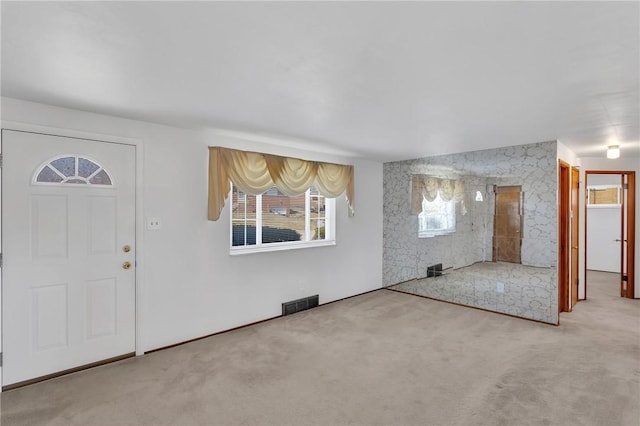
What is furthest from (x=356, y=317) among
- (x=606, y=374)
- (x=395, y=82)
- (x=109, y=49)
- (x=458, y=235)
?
(x=109, y=49)

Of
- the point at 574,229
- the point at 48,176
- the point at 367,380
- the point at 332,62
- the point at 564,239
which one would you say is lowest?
the point at 367,380

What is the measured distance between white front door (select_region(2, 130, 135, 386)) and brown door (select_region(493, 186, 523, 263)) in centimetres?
444

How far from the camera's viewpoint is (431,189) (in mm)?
5195

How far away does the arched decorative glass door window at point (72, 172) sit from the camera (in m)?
2.67

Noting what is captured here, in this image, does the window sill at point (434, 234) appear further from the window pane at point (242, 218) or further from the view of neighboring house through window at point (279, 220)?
the window pane at point (242, 218)

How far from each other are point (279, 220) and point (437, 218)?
A: 258 cm

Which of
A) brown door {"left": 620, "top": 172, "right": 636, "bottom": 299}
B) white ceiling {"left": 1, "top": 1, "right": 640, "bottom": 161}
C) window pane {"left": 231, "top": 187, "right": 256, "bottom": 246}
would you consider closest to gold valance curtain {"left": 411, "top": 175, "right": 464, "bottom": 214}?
white ceiling {"left": 1, "top": 1, "right": 640, "bottom": 161}

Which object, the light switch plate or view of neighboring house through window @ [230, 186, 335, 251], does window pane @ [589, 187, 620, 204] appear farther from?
the light switch plate

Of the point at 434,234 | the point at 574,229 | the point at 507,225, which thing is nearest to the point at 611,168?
the point at 574,229

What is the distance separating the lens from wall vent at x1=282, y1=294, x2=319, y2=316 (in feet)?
14.1

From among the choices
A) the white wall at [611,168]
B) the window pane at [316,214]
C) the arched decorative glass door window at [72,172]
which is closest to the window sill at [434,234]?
the window pane at [316,214]

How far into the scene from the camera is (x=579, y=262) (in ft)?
16.6

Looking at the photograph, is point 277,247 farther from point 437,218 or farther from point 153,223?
point 437,218

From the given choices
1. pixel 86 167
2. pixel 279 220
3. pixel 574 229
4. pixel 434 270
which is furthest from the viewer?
pixel 434 270
